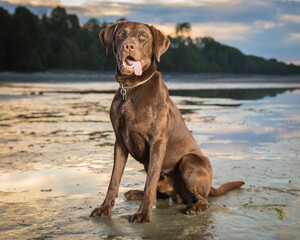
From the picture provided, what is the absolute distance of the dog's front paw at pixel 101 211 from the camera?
4207 millimetres

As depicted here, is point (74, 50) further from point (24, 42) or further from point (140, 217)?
point (140, 217)

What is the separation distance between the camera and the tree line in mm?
71125

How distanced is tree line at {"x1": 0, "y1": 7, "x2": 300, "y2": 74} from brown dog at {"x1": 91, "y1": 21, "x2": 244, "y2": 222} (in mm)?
28399

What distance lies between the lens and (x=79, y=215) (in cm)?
421

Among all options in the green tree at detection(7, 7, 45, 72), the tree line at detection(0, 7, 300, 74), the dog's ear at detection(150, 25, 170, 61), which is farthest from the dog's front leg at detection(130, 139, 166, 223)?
the green tree at detection(7, 7, 45, 72)

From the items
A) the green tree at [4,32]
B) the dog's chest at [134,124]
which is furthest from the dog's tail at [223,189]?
the green tree at [4,32]

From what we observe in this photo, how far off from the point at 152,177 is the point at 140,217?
42 cm

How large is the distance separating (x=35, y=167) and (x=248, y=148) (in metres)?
3.94

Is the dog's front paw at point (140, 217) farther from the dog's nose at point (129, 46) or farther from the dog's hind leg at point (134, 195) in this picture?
the dog's nose at point (129, 46)

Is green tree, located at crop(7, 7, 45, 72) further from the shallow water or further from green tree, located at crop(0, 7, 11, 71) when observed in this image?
the shallow water

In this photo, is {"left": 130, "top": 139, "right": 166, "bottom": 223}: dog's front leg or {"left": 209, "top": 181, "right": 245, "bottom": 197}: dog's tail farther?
{"left": 209, "top": 181, "right": 245, "bottom": 197}: dog's tail

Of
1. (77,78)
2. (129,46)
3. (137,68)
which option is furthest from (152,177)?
(77,78)

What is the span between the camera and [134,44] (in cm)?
412

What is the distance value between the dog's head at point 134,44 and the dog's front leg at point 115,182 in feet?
2.60
